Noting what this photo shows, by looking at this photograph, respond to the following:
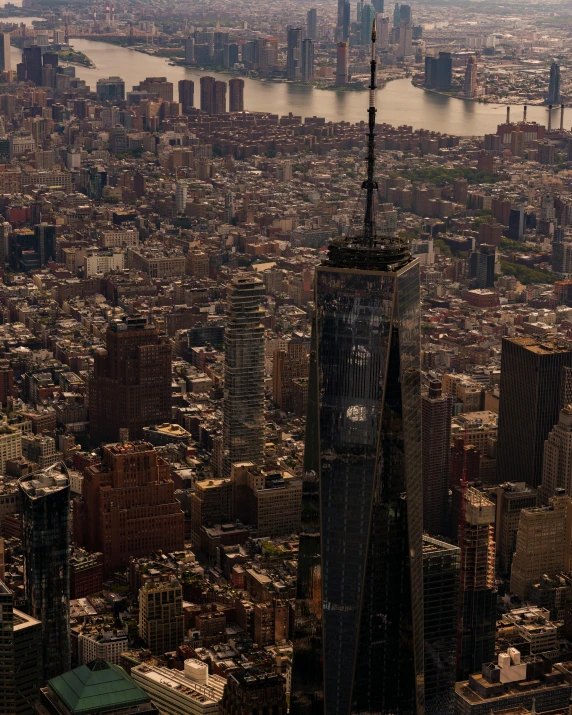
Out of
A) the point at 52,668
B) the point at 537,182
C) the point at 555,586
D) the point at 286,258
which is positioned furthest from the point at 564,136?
the point at 52,668

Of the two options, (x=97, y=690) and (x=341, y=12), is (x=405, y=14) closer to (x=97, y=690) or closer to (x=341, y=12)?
(x=341, y=12)

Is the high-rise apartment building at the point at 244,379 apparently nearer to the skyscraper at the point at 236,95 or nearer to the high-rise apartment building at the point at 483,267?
the high-rise apartment building at the point at 483,267

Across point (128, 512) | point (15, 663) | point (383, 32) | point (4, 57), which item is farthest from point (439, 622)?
point (383, 32)

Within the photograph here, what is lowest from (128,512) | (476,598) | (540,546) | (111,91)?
(540,546)

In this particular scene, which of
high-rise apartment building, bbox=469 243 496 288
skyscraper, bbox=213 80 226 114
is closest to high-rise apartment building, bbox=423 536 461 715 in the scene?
high-rise apartment building, bbox=469 243 496 288

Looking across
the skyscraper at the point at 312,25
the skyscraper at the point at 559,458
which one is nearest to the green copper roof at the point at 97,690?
the skyscraper at the point at 559,458

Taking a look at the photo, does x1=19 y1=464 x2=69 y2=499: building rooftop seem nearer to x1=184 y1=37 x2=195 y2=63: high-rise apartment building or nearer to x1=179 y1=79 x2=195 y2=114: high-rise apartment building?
x1=179 y1=79 x2=195 y2=114: high-rise apartment building

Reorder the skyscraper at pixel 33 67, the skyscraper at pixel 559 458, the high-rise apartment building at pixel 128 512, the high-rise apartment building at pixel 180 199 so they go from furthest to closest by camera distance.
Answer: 1. the skyscraper at pixel 33 67
2. the high-rise apartment building at pixel 180 199
3. the skyscraper at pixel 559 458
4. the high-rise apartment building at pixel 128 512
